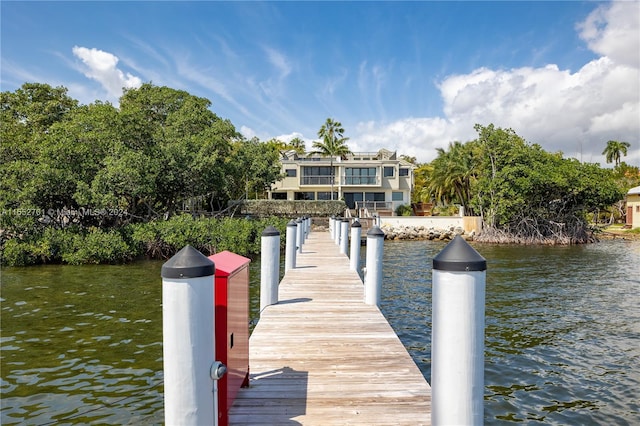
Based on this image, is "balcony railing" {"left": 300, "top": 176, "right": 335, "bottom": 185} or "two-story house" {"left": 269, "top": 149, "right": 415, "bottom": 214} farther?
"balcony railing" {"left": 300, "top": 176, "right": 335, "bottom": 185}

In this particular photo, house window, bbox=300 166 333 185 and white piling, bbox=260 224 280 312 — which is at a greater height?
house window, bbox=300 166 333 185

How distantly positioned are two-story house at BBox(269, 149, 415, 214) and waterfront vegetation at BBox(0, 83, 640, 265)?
10606 millimetres

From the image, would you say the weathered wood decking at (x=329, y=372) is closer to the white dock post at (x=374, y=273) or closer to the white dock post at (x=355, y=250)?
the white dock post at (x=374, y=273)

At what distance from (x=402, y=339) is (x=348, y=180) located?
147ft

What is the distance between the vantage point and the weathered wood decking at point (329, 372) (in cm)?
394

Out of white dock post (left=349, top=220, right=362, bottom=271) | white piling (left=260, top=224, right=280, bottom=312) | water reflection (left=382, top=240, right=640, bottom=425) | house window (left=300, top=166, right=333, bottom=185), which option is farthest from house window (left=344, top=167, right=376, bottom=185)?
white piling (left=260, top=224, right=280, bottom=312)

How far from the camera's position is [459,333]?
3.01m

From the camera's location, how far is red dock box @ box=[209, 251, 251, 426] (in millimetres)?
3568

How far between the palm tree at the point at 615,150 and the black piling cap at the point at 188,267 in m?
102

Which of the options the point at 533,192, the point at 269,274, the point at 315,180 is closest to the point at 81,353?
the point at 269,274

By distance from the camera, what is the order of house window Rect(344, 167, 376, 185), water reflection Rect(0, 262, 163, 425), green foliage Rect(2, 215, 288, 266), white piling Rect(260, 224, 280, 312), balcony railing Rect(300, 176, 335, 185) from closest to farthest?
water reflection Rect(0, 262, 163, 425) < white piling Rect(260, 224, 280, 312) < green foliage Rect(2, 215, 288, 266) < house window Rect(344, 167, 376, 185) < balcony railing Rect(300, 176, 335, 185)

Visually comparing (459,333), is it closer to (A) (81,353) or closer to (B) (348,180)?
(A) (81,353)

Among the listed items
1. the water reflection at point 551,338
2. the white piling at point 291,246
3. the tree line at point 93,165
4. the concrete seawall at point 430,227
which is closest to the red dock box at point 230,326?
the water reflection at point 551,338

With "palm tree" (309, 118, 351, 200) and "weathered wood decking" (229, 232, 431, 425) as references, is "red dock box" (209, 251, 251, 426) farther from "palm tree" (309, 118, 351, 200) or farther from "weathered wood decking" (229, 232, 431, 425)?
"palm tree" (309, 118, 351, 200)
